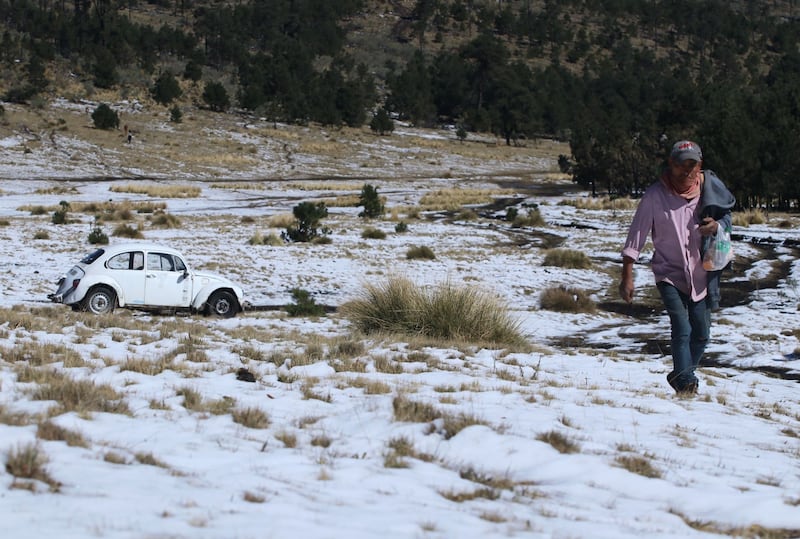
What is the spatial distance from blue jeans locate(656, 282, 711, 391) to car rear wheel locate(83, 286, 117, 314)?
9675 millimetres

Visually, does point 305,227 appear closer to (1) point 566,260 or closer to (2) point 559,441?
(1) point 566,260

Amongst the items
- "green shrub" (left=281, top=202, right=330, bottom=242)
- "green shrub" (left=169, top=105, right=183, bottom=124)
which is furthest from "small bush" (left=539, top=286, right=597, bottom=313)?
"green shrub" (left=169, top=105, right=183, bottom=124)

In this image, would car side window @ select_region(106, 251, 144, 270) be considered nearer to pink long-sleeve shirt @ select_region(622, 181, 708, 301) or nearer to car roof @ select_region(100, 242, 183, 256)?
car roof @ select_region(100, 242, 183, 256)

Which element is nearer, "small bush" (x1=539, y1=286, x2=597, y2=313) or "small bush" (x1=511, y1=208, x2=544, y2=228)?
"small bush" (x1=539, y1=286, x2=597, y2=313)

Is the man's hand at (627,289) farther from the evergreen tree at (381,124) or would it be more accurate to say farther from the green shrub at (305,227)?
the evergreen tree at (381,124)

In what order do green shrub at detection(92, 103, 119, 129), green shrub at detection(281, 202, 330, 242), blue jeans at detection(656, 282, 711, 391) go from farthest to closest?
green shrub at detection(92, 103, 119, 129), green shrub at detection(281, 202, 330, 242), blue jeans at detection(656, 282, 711, 391)

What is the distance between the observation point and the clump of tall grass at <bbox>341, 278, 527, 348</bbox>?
11.5 meters

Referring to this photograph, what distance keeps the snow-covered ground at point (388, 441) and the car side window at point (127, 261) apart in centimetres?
178

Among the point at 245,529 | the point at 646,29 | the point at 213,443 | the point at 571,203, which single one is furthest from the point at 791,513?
the point at 646,29

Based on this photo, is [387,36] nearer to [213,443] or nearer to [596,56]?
[596,56]

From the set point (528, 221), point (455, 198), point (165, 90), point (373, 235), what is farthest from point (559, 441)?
point (165, 90)

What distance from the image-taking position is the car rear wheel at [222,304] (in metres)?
15.2

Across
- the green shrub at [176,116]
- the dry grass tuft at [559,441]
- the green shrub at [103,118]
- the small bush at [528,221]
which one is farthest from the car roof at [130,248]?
the green shrub at [176,116]

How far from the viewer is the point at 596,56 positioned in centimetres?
14675
